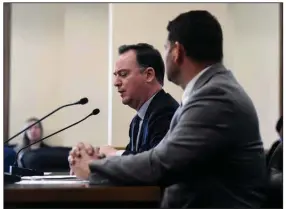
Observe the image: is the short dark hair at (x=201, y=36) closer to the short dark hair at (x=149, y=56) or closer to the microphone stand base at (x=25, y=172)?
the short dark hair at (x=149, y=56)

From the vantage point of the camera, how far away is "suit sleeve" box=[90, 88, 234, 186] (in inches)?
34.3

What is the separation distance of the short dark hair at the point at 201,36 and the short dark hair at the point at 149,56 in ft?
0.36

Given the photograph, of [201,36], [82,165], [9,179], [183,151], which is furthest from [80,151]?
[201,36]

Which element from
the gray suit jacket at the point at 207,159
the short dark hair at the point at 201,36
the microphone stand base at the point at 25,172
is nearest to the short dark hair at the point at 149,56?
the short dark hair at the point at 201,36

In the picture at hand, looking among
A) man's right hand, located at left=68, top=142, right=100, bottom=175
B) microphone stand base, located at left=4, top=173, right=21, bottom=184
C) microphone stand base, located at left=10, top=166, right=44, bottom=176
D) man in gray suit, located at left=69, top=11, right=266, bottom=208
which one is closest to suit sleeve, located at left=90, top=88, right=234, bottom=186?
man in gray suit, located at left=69, top=11, right=266, bottom=208

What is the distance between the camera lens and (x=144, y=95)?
4.31ft

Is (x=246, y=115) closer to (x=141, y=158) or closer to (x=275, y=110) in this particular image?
(x=275, y=110)

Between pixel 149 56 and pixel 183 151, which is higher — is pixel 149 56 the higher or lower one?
the higher one

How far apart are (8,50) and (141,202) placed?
0.52 meters

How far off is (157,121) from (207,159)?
36 cm

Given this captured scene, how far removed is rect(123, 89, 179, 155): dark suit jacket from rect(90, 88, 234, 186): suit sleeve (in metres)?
0.27

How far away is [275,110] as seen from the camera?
3.39 ft

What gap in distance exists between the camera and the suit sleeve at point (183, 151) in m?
0.87

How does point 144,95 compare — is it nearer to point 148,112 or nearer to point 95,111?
point 148,112
